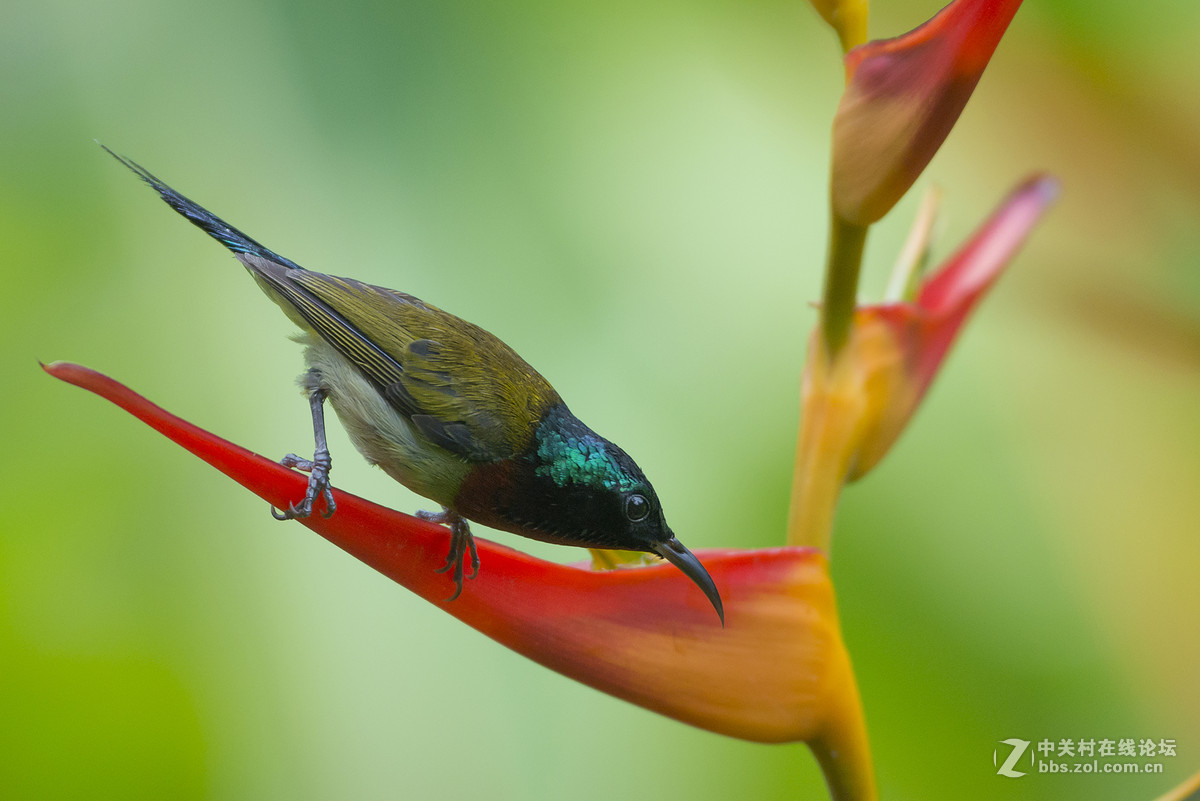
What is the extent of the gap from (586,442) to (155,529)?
1.51 feet

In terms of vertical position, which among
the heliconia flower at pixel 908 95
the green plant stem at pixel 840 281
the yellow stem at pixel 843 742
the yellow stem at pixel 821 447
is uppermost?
the heliconia flower at pixel 908 95

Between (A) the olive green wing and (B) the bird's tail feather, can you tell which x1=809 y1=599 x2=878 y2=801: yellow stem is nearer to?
(A) the olive green wing

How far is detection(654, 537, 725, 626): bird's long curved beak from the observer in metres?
0.30

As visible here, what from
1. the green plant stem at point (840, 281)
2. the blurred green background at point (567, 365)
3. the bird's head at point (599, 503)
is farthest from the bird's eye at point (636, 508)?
the blurred green background at point (567, 365)

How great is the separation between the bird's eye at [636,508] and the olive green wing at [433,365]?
5 centimetres

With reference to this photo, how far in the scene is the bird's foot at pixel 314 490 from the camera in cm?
28

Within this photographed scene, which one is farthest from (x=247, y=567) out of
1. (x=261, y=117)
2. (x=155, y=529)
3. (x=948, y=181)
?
(x=948, y=181)

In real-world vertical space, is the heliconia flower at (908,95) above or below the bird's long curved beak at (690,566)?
above

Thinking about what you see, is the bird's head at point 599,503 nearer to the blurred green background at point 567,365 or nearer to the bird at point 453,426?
the bird at point 453,426

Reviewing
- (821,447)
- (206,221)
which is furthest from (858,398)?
(206,221)

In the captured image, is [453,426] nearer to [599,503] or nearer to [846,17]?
[599,503]

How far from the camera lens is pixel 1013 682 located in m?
0.71

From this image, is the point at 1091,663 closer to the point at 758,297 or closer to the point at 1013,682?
the point at 1013,682

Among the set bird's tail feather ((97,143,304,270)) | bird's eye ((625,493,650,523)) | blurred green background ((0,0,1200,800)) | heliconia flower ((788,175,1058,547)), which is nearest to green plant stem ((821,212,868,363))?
heliconia flower ((788,175,1058,547))
